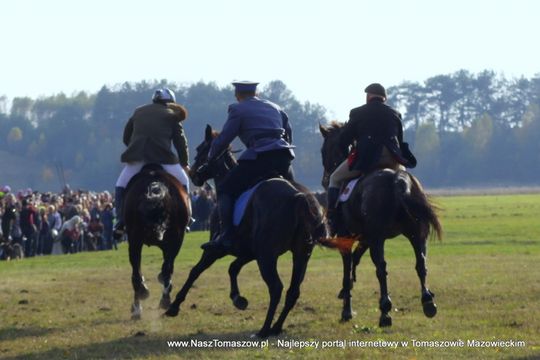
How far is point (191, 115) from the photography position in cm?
17562

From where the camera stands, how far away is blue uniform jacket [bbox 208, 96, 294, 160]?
1434 centimetres

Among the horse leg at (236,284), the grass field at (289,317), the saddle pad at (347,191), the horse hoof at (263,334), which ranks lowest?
the grass field at (289,317)

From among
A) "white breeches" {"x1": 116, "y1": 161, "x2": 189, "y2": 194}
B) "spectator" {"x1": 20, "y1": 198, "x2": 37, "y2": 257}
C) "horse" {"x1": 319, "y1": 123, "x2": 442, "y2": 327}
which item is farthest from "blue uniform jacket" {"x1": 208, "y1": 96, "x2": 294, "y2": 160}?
"spectator" {"x1": 20, "y1": 198, "x2": 37, "y2": 257}

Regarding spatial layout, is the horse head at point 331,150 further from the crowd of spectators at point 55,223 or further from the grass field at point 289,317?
the crowd of spectators at point 55,223

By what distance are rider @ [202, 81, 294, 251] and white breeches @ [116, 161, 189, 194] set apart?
206 cm

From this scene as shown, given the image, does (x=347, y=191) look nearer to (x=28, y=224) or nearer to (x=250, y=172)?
(x=250, y=172)

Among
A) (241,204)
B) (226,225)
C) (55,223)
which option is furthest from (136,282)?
(55,223)

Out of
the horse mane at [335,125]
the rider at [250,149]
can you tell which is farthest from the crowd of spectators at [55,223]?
the rider at [250,149]

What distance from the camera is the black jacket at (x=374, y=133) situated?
15375mm

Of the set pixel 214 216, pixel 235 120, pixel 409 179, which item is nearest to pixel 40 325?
pixel 214 216

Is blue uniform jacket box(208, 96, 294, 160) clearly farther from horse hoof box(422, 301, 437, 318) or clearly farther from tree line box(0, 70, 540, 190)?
tree line box(0, 70, 540, 190)

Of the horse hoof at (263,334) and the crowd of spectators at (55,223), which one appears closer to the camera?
the horse hoof at (263,334)

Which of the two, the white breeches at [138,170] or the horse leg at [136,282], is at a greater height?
the white breeches at [138,170]

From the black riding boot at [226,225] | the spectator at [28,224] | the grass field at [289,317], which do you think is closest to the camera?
the grass field at [289,317]
